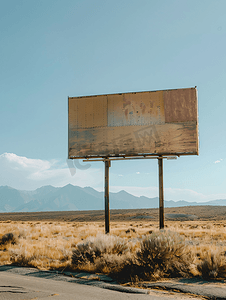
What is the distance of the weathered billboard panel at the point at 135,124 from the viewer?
16016mm

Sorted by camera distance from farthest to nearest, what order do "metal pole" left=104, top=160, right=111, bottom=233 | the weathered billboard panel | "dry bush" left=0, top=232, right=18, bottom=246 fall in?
"metal pole" left=104, top=160, right=111, bottom=233, the weathered billboard panel, "dry bush" left=0, top=232, right=18, bottom=246

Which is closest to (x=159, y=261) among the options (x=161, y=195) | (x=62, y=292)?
(x=62, y=292)

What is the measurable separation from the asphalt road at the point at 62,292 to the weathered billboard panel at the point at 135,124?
1061 centimetres

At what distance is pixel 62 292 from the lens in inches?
221

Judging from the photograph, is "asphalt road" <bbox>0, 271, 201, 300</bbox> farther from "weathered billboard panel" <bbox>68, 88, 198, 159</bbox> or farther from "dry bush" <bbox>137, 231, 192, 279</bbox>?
"weathered billboard panel" <bbox>68, 88, 198, 159</bbox>

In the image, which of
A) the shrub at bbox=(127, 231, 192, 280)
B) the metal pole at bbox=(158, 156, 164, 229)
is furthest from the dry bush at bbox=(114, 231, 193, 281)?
the metal pole at bbox=(158, 156, 164, 229)

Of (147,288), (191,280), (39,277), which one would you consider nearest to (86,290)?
(147,288)

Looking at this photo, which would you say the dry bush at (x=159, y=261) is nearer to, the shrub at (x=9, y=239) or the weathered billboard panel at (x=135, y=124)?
the shrub at (x=9, y=239)

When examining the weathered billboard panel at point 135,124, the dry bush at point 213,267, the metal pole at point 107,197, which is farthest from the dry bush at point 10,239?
the dry bush at point 213,267

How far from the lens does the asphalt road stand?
5246mm

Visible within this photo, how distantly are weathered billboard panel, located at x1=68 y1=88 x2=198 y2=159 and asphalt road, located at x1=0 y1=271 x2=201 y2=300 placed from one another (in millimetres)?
10609

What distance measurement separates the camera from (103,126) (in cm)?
1684

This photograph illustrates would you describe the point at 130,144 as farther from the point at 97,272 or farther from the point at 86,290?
the point at 86,290

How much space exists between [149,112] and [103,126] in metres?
2.88
